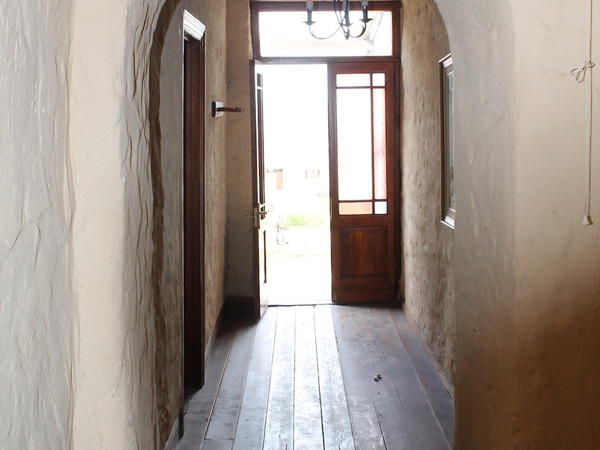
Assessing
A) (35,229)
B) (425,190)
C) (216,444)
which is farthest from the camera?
(425,190)

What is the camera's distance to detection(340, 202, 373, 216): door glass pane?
20.3ft

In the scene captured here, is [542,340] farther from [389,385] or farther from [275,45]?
[275,45]

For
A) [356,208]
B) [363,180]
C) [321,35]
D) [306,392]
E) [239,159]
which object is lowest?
[306,392]

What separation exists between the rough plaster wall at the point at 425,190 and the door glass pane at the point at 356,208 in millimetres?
376

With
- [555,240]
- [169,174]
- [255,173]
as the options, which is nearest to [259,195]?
[255,173]

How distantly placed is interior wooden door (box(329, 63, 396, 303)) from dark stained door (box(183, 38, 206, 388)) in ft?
7.73

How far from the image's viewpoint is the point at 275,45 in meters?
9.38

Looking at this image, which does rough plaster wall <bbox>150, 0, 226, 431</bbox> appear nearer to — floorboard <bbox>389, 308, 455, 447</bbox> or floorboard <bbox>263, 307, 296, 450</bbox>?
floorboard <bbox>263, 307, 296, 450</bbox>

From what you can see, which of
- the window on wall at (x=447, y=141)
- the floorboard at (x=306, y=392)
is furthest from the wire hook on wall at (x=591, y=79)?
the window on wall at (x=447, y=141)

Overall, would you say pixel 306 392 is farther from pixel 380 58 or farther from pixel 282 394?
pixel 380 58

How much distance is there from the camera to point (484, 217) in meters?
2.01

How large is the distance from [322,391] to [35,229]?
3076 millimetres

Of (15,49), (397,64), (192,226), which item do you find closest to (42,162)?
(15,49)

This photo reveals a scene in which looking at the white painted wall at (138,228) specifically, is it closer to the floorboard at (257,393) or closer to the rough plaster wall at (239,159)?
the floorboard at (257,393)
